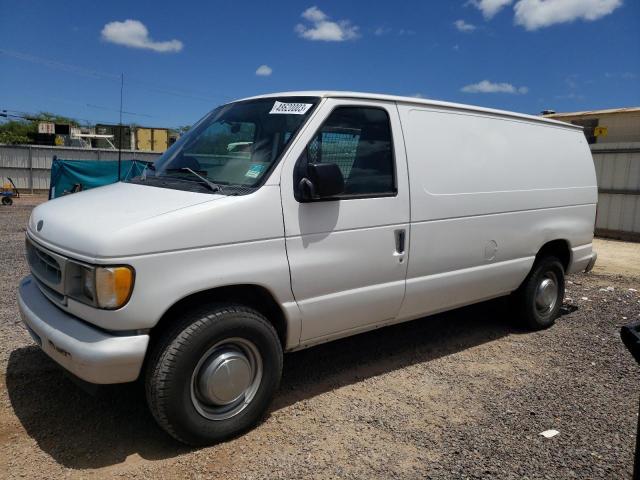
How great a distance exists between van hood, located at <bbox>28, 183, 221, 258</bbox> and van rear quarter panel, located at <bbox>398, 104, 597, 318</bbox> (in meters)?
1.76

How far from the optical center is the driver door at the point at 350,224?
346 cm

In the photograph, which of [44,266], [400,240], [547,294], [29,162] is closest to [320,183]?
[400,240]

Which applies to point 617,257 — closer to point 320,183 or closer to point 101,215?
Answer: point 320,183

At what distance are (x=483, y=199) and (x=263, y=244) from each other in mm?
2244

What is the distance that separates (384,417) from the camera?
145 inches

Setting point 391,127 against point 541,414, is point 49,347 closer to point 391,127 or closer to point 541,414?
point 391,127

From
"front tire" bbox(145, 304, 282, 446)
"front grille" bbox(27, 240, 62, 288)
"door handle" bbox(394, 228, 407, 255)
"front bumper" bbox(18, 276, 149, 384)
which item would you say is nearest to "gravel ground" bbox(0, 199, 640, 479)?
"front tire" bbox(145, 304, 282, 446)

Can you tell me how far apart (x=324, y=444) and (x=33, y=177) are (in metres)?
24.0

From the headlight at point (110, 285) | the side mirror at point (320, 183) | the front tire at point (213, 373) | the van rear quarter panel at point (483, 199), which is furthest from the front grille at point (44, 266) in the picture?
the van rear quarter panel at point (483, 199)

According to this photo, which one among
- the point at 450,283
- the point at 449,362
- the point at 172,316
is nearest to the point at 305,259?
the point at 172,316

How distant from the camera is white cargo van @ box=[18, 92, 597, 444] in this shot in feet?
9.55

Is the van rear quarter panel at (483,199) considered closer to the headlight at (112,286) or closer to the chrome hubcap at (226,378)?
the chrome hubcap at (226,378)

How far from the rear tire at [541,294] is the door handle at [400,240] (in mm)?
2102

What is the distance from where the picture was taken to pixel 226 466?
3.06 m
